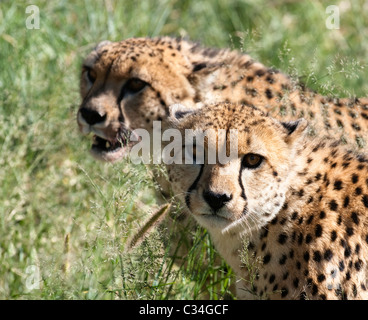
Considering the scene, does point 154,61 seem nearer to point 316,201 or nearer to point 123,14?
point 316,201

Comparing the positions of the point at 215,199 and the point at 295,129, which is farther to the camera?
the point at 295,129

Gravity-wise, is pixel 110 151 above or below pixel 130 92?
below

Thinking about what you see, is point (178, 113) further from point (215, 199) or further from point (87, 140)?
point (87, 140)

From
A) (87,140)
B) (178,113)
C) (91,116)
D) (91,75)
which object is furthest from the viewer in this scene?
(87,140)

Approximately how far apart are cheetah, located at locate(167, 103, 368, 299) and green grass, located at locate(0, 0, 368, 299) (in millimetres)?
361

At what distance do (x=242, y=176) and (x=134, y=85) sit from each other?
1.58 m

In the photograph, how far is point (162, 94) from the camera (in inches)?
208

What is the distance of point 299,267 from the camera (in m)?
3.97

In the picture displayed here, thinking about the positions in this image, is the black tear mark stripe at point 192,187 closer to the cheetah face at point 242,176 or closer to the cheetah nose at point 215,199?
the cheetah face at point 242,176

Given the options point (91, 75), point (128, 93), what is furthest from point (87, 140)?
point (128, 93)

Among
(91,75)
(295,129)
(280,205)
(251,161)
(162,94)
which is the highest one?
(91,75)

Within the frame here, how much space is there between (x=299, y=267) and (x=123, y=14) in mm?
3999

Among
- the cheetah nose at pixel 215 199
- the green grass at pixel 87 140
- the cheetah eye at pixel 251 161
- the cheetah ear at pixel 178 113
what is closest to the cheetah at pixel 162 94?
the green grass at pixel 87 140
